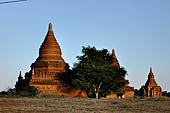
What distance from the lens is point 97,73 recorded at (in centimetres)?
4362

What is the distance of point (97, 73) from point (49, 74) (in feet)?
21.3

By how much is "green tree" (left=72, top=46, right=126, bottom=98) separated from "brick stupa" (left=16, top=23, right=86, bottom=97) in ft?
6.04

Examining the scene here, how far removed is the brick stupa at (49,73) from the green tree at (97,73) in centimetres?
184


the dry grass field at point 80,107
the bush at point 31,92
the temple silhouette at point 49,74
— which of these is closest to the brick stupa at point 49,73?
the temple silhouette at point 49,74

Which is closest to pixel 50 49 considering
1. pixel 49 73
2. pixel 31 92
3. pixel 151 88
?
pixel 49 73

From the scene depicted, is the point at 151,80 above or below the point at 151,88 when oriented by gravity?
above

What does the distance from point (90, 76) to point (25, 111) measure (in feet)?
85.5

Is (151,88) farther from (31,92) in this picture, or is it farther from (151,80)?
(31,92)

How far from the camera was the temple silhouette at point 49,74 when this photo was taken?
4578cm

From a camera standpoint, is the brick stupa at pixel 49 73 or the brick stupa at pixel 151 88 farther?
the brick stupa at pixel 151 88

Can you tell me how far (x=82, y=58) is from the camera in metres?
46.5

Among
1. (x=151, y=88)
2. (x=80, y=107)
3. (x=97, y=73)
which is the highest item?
(x=97, y=73)

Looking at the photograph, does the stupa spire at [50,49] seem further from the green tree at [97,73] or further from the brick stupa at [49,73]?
the green tree at [97,73]

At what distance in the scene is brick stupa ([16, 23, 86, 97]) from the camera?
150 feet
